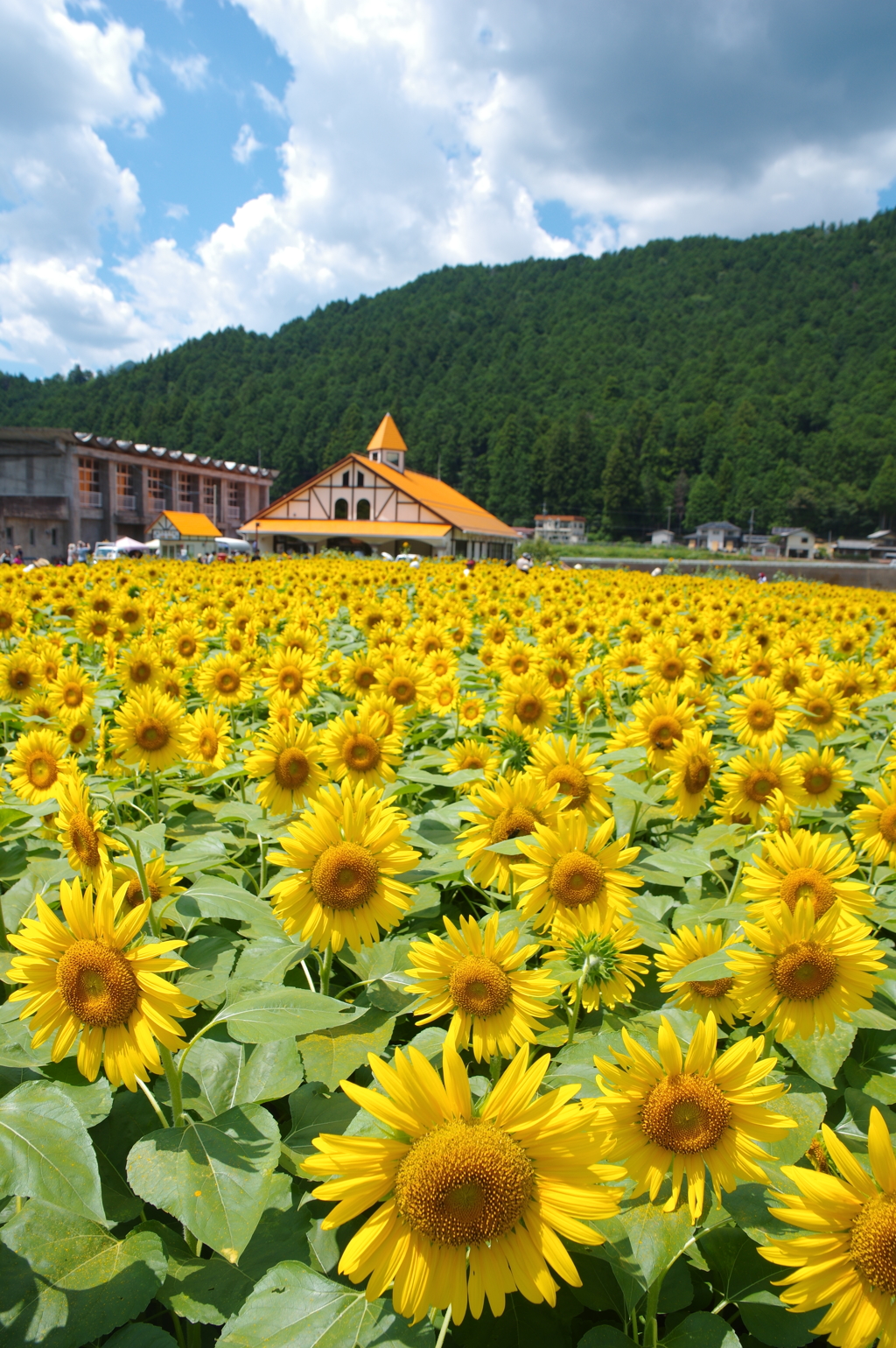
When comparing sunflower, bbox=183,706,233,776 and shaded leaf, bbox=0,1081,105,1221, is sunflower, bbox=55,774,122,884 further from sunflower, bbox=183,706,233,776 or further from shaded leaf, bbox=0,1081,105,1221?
sunflower, bbox=183,706,233,776

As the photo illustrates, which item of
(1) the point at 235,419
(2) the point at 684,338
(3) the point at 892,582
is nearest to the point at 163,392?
(1) the point at 235,419

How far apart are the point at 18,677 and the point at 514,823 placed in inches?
134

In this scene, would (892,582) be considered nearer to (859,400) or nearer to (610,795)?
(610,795)

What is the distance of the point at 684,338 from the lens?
465ft

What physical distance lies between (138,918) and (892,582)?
3296 cm

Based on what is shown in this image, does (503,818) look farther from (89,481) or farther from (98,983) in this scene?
(89,481)

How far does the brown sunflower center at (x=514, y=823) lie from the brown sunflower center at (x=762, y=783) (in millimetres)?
882

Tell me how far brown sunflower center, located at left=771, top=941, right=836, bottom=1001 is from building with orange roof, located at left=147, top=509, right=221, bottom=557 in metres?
52.4

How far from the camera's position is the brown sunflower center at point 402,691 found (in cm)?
361

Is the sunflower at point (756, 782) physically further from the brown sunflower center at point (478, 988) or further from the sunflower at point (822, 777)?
the brown sunflower center at point (478, 988)

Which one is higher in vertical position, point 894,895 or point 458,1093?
point 458,1093

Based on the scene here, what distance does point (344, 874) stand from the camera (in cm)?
171

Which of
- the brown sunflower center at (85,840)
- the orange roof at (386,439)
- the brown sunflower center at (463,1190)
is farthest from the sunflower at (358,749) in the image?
the orange roof at (386,439)

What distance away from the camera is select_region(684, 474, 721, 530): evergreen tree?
11419 centimetres
